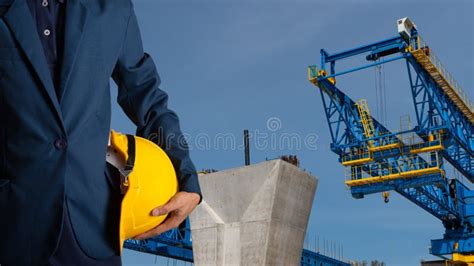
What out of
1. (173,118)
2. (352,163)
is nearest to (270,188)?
(173,118)

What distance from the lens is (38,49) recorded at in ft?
5.41

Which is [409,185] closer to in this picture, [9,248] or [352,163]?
[352,163]

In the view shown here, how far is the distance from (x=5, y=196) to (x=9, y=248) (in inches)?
4.9

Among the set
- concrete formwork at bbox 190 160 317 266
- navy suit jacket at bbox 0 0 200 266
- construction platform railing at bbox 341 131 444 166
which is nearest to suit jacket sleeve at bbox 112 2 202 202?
navy suit jacket at bbox 0 0 200 266

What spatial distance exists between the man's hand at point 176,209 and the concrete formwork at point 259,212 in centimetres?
978

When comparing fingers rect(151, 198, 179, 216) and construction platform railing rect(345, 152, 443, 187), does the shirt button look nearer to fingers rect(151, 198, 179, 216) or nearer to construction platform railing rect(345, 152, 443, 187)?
fingers rect(151, 198, 179, 216)

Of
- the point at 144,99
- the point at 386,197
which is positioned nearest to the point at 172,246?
the point at 386,197

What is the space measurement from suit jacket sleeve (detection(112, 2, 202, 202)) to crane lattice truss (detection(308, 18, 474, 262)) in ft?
93.9

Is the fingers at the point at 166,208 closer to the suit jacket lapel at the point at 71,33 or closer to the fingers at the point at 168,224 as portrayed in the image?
the fingers at the point at 168,224

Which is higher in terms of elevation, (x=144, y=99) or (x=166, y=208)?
(x=144, y=99)

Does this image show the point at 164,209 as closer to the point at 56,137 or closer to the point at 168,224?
the point at 168,224

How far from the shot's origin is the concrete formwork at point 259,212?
11.7m

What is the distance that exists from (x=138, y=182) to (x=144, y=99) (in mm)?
378

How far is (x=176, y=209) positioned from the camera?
186 centimetres
